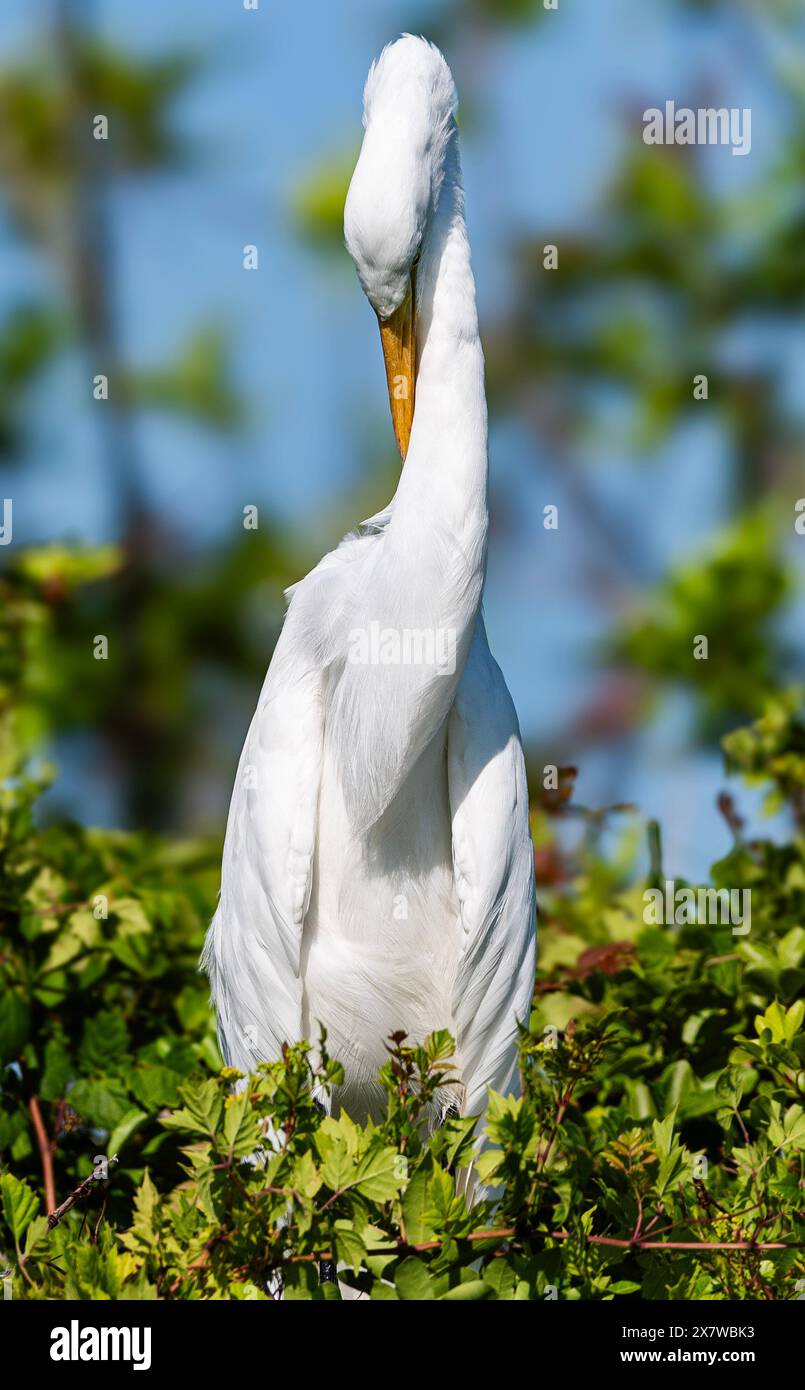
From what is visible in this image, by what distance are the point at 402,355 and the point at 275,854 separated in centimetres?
66

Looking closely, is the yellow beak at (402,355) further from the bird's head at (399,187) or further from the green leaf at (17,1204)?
the green leaf at (17,1204)

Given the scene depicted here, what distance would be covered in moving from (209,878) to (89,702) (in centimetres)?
214

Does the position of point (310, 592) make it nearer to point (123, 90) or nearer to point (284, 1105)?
point (284, 1105)

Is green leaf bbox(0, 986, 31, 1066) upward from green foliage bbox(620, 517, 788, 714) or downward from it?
downward

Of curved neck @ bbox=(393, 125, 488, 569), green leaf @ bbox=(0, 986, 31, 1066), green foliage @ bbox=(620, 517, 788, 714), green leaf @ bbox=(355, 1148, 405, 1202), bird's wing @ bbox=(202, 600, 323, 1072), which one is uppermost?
green foliage @ bbox=(620, 517, 788, 714)

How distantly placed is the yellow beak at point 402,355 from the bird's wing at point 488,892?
38 cm

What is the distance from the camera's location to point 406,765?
6.82 ft

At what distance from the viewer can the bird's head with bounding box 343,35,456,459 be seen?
187cm

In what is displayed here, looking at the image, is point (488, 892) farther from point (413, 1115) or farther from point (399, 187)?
point (399, 187)

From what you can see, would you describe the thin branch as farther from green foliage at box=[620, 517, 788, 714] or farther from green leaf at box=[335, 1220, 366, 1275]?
green foliage at box=[620, 517, 788, 714]

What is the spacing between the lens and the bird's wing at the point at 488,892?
2.08 metres

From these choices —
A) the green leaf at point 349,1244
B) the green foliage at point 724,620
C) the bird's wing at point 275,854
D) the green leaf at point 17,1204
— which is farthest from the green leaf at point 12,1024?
the green foliage at point 724,620

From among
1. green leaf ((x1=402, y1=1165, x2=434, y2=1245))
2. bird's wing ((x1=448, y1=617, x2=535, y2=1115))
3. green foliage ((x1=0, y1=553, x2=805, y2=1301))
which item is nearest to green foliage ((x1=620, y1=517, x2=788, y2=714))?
green foliage ((x1=0, y1=553, x2=805, y2=1301))

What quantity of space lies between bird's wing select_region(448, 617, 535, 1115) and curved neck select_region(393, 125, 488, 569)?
26cm
